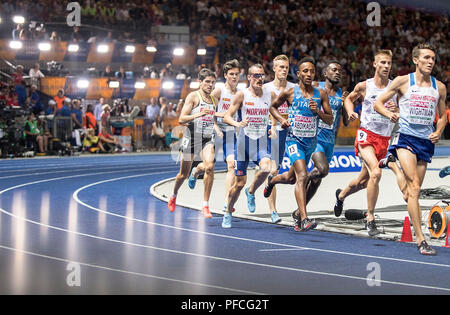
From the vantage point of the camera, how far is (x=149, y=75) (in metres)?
29.9

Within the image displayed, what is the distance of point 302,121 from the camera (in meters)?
11.0

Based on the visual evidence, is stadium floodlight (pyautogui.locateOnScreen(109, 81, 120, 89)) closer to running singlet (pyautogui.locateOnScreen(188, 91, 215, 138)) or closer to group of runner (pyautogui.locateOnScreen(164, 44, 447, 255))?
group of runner (pyautogui.locateOnScreen(164, 44, 447, 255))

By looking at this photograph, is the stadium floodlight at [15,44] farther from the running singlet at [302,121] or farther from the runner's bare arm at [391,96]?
the runner's bare arm at [391,96]

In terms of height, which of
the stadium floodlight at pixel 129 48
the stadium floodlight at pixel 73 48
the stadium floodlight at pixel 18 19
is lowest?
the stadium floodlight at pixel 73 48

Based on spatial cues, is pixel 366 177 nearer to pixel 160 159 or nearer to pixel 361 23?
pixel 160 159

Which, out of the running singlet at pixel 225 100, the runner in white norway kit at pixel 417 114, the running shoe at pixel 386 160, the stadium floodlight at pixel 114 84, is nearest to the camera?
the runner in white norway kit at pixel 417 114

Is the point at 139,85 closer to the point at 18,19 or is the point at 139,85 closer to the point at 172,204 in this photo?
the point at 18,19

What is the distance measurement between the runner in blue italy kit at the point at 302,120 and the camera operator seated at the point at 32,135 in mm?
15234

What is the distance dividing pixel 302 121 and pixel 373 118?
912 mm

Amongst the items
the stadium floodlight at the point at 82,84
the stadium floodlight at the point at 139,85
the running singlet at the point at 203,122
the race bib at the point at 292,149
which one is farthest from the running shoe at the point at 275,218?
the stadium floodlight at the point at 139,85

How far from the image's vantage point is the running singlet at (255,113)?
1158 centimetres

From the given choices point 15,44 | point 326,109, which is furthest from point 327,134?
point 15,44
